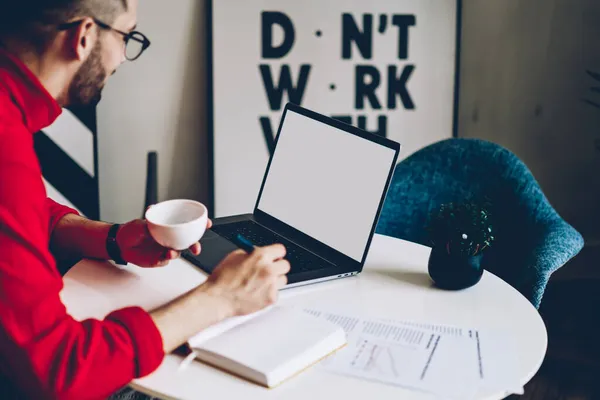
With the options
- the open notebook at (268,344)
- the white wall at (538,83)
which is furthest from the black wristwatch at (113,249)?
the white wall at (538,83)

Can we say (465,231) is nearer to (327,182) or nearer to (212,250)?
(327,182)

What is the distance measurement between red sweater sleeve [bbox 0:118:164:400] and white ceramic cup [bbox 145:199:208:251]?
204 millimetres

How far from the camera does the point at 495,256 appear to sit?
1978 mm

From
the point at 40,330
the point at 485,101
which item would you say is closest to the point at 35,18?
the point at 40,330

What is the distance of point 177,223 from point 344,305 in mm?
353

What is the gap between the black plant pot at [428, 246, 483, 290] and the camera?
136 cm

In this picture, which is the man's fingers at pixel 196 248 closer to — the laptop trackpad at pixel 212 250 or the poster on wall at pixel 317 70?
the laptop trackpad at pixel 212 250

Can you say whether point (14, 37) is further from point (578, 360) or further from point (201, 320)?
point (578, 360)

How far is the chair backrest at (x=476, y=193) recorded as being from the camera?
1.93 meters

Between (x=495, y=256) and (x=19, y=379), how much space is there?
1381mm

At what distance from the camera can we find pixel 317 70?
2635 millimetres

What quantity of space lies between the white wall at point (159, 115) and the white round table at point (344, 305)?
124 cm

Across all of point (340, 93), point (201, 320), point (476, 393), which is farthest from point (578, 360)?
point (201, 320)

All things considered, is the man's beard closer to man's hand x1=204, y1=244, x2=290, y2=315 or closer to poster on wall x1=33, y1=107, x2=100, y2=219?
man's hand x1=204, y1=244, x2=290, y2=315
